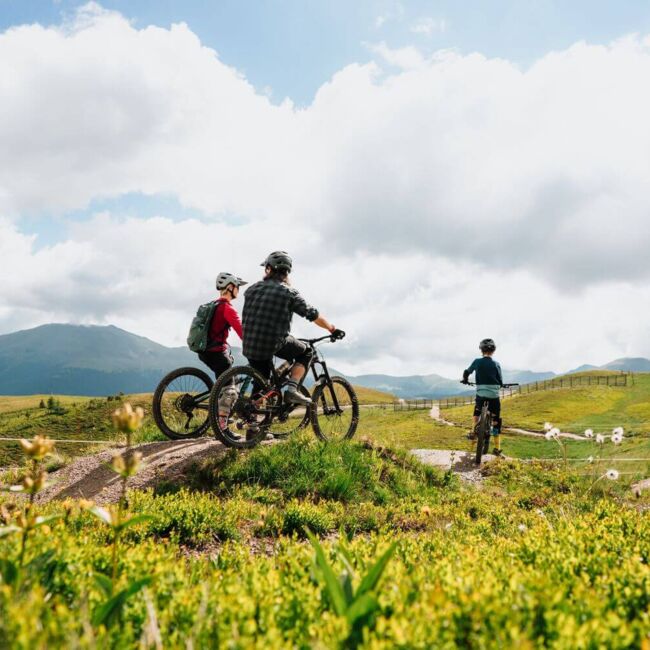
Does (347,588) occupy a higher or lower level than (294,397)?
lower

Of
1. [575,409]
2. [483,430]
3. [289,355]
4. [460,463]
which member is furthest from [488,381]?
[575,409]

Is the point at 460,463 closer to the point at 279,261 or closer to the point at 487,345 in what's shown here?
the point at 487,345

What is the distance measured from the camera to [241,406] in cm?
909

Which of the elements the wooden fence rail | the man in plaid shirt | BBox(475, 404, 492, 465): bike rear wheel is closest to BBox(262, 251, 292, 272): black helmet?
the man in plaid shirt

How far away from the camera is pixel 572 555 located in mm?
3529

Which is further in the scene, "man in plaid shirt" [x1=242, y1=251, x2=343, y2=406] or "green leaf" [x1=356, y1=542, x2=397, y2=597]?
"man in plaid shirt" [x1=242, y1=251, x2=343, y2=406]

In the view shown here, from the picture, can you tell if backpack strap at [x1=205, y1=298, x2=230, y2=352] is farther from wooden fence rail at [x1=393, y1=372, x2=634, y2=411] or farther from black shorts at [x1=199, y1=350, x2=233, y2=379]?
wooden fence rail at [x1=393, y1=372, x2=634, y2=411]

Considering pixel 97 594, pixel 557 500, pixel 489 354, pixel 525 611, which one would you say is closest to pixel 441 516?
pixel 557 500

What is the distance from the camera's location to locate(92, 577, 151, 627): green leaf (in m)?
2.34

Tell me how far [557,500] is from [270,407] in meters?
6.08

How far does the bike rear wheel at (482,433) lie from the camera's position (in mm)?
15156

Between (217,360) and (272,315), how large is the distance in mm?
1673

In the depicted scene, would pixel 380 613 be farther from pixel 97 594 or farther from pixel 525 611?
pixel 97 594

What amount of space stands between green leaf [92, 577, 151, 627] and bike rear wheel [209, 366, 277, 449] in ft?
20.6
